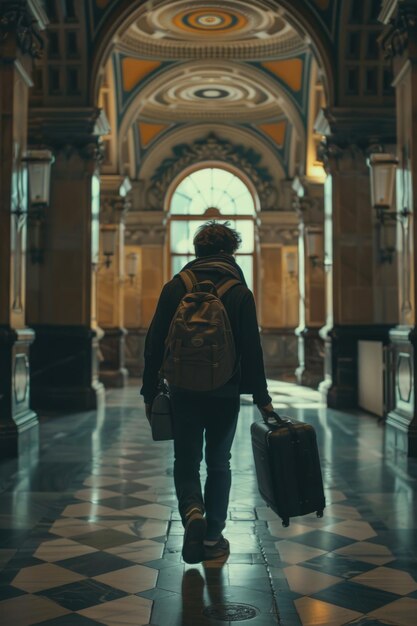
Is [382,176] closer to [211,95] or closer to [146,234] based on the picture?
[211,95]

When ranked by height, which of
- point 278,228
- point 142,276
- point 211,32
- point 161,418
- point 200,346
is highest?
point 211,32

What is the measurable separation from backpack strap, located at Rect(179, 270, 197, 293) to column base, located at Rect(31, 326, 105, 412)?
28.9ft

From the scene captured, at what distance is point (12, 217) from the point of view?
809cm

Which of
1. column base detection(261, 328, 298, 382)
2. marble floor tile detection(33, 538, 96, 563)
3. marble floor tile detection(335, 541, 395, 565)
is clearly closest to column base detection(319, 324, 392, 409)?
marble floor tile detection(335, 541, 395, 565)

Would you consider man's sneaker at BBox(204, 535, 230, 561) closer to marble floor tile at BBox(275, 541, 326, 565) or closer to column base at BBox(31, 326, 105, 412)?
marble floor tile at BBox(275, 541, 326, 565)

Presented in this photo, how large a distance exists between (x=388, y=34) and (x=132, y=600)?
22.7 feet

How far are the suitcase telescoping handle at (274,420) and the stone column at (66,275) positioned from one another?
905cm

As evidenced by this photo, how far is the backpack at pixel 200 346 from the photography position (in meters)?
3.99

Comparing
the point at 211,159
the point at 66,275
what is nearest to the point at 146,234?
the point at 211,159

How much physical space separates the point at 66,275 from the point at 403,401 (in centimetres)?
640

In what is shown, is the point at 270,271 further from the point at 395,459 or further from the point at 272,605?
the point at 272,605

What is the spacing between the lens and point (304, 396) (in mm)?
15320

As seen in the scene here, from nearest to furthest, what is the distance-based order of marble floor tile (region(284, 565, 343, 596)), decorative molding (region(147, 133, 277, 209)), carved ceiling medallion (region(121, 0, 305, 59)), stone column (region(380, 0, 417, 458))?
marble floor tile (region(284, 565, 343, 596)) < stone column (region(380, 0, 417, 458)) < carved ceiling medallion (region(121, 0, 305, 59)) < decorative molding (region(147, 133, 277, 209))

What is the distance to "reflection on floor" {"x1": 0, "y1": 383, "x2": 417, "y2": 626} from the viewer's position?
355 cm
